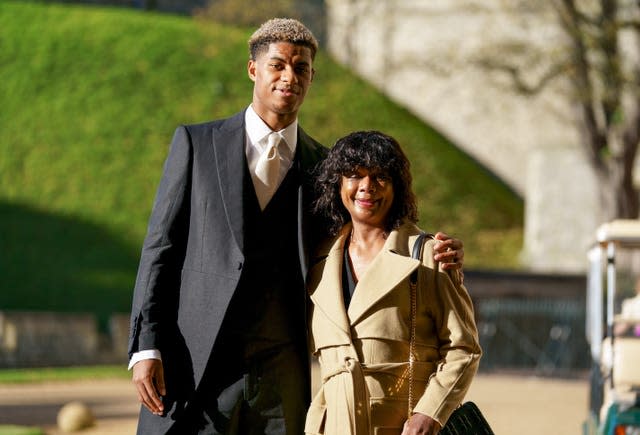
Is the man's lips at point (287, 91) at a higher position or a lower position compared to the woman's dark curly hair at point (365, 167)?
higher

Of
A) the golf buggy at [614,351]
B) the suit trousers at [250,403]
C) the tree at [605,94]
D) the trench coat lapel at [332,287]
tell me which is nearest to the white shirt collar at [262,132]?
the trench coat lapel at [332,287]

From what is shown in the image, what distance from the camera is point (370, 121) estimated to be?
1544 inches

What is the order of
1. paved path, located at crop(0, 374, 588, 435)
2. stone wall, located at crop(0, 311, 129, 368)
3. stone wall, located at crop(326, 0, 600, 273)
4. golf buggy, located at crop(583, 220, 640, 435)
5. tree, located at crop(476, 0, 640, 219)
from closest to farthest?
golf buggy, located at crop(583, 220, 640, 435) < paved path, located at crop(0, 374, 588, 435) < stone wall, located at crop(0, 311, 129, 368) < tree, located at crop(476, 0, 640, 219) < stone wall, located at crop(326, 0, 600, 273)

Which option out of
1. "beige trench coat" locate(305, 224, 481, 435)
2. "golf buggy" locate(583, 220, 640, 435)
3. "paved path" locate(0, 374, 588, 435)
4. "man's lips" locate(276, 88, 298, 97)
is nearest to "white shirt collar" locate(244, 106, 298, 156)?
"man's lips" locate(276, 88, 298, 97)

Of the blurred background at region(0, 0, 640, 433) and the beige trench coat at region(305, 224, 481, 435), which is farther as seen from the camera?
the blurred background at region(0, 0, 640, 433)

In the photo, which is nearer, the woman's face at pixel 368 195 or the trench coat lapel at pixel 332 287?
the trench coat lapel at pixel 332 287

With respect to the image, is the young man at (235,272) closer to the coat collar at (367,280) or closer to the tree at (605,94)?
the coat collar at (367,280)

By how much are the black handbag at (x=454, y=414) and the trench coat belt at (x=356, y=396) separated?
0.14 meters

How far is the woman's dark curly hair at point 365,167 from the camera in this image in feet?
15.1

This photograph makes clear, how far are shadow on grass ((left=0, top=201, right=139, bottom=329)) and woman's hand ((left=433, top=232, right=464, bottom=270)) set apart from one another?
2354 centimetres

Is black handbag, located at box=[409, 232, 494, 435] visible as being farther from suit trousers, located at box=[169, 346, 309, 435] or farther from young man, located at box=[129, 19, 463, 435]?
suit trousers, located at box=[169, 346, 309, 435]

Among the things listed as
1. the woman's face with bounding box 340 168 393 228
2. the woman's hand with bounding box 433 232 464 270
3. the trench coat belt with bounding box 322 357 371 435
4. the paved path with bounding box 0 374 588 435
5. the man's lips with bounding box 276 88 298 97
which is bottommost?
the paved path with bounding box 0 374 588 435

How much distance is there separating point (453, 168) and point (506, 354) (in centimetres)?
1262

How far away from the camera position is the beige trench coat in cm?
437
